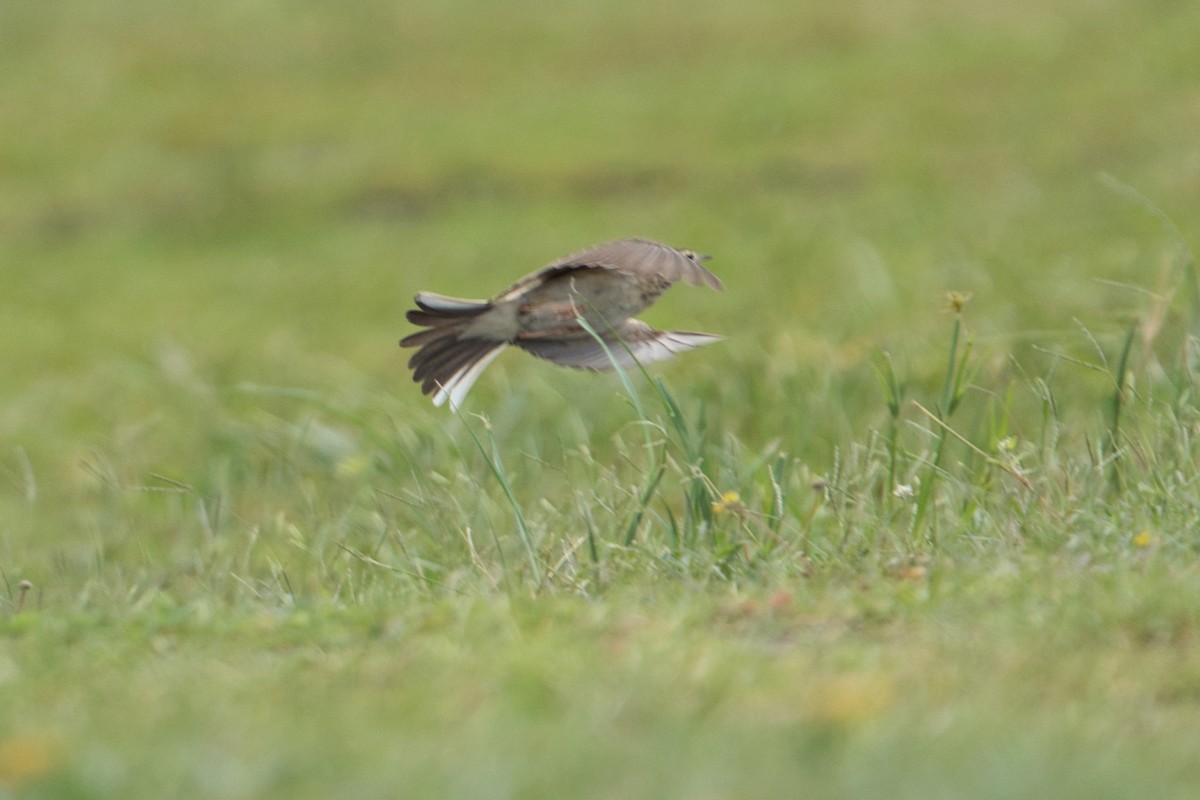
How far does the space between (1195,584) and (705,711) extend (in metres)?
1.11

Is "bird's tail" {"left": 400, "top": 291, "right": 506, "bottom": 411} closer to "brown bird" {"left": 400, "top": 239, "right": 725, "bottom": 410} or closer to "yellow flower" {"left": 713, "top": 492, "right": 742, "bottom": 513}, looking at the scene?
"brown bird" {"left": 400, "top": 239, "right": 725, "bottom": 410}

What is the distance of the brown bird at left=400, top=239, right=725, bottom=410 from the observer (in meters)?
4.06

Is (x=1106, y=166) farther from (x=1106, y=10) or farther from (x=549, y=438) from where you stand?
(x=549, y=438)

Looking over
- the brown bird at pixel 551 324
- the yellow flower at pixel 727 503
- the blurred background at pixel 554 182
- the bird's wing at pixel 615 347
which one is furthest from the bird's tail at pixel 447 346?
the blurred background at pixel 554 182

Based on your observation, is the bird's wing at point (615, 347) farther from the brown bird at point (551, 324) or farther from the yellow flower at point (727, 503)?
the yellow flower at point (727, 503)

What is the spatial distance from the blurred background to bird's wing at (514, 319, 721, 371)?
139 centimetres

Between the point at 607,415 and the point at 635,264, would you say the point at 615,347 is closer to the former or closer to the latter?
the point at 635,264

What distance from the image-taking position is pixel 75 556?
6.34 meters

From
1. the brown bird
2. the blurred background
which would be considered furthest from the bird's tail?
the blurred background

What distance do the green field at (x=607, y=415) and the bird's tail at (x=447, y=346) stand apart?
135mm

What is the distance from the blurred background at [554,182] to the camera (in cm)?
897

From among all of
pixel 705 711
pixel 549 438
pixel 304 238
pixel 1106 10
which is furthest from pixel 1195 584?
pixel 1106 10

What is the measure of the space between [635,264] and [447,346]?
0.63 m

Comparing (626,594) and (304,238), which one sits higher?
(304,238)
